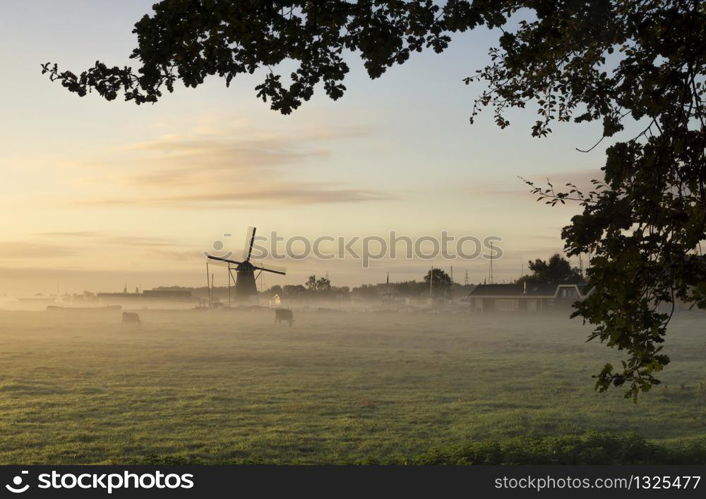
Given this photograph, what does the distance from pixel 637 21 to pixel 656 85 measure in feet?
3.20

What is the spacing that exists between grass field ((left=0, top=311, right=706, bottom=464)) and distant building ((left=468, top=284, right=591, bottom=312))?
52.9 m

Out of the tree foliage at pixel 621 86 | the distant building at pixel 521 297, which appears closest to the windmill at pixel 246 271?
the distant building at pixel 521 297

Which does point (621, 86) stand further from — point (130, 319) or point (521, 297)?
point (521, 297)

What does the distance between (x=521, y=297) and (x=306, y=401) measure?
3377 inches

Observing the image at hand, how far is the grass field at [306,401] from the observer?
19500 mm

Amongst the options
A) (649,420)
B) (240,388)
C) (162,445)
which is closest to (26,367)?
(240,388)

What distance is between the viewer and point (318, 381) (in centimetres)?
3275

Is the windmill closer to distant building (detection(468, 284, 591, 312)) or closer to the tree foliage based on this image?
distant building (detection(468, 284, 591, 312))

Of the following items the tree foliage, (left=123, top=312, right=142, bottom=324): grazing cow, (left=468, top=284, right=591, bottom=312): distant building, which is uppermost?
the tree foliage

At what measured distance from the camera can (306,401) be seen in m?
26.8

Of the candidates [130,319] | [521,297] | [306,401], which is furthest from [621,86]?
[521,297]

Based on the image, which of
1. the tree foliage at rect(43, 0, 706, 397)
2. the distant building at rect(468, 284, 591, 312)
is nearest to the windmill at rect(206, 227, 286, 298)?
the distant building at rect(468, 284, 591, 312)

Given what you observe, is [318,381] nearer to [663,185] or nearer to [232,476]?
[232,476]

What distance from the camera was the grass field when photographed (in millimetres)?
19500
